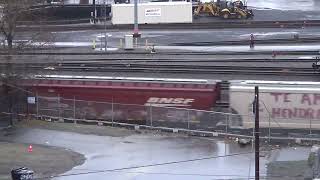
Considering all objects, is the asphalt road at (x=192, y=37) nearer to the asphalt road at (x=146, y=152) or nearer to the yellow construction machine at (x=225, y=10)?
the yellow construction machine at (x=225, y=10)

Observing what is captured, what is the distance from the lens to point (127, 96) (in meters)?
32.9

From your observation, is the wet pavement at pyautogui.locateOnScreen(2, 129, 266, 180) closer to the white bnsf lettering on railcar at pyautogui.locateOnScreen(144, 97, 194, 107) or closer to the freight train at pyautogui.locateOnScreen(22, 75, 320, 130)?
the freight train at pyautogui.locateOnScreen(22, 75, 320, 130)

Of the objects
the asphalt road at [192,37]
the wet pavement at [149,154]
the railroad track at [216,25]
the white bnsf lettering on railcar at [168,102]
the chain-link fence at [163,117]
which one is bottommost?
the wet pavement at [149,154]

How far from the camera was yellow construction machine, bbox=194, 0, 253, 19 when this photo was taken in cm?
7069

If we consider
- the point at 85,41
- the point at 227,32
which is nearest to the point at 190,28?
the point at 227,32

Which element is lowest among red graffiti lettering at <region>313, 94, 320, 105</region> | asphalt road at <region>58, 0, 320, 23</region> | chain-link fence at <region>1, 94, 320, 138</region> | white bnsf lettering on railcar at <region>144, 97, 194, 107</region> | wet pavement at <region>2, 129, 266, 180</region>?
wet pavement at <region>2, 129, 266, 180</region>

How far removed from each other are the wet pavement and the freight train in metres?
1.60

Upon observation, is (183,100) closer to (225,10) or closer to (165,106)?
(165,106)

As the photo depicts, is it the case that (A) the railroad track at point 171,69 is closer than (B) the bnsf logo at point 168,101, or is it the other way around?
(B) the bnsf logo at point 168,101

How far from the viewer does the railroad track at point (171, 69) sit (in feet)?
123

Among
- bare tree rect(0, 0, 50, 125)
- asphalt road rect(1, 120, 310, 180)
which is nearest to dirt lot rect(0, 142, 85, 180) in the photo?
asphalt road rect(1, 120, 310, 180)

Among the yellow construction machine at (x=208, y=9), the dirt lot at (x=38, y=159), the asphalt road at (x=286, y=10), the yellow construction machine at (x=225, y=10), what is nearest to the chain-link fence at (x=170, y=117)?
the dirt lot at (x=38, y=159)

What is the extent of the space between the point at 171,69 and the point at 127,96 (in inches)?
295

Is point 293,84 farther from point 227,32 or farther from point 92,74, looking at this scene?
point 227,32
